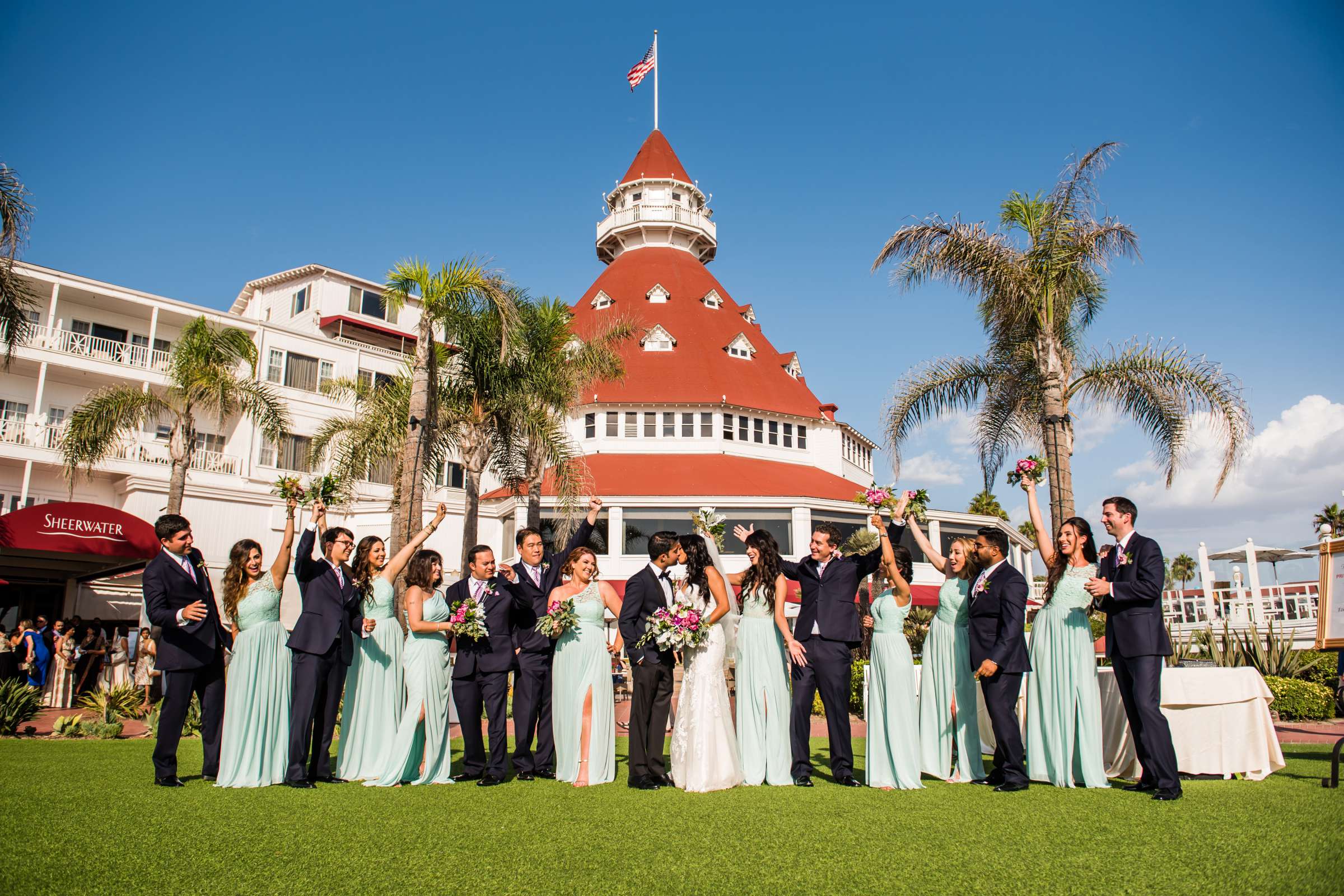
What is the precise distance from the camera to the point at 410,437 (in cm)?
1622

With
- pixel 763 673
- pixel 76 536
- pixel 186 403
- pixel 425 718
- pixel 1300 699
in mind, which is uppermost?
pixel 186 403

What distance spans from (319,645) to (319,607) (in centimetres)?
33

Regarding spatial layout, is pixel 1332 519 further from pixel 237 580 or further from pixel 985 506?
pixel 237 580

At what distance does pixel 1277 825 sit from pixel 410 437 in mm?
14157

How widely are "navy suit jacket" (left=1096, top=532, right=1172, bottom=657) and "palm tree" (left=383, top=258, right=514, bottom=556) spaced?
11643mm

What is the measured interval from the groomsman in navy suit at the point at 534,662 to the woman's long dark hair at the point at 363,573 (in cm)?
132

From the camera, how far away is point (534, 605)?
8.20 meters

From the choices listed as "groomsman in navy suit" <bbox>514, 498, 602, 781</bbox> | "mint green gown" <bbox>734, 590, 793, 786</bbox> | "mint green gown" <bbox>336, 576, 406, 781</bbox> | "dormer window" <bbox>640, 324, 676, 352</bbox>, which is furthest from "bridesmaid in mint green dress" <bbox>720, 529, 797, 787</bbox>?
"dormer window" <bbox>640, 324, 676, 352</bbox>

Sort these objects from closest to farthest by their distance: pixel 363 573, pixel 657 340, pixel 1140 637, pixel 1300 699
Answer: pixel 1140 637 → pixel 363 573 → pixel 1300 699 → pixel 657 340

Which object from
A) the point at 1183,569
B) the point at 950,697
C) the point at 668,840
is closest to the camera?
the point at 668,840

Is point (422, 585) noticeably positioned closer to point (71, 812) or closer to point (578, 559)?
point (578, 559)

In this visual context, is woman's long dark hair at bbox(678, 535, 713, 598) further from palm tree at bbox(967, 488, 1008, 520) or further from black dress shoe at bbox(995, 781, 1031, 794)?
palm tree at bbox(967, 488, 1008, 520)

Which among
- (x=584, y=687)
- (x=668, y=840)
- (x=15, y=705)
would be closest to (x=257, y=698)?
(x=584, y=687)

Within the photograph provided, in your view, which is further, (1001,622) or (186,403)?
(186,403)
